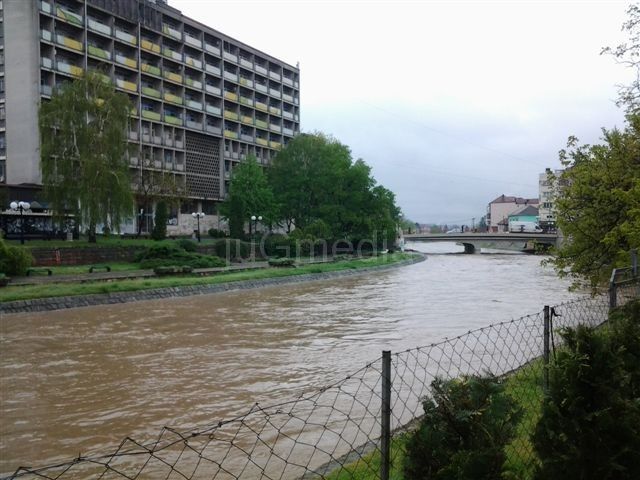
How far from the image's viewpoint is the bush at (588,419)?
3.38m

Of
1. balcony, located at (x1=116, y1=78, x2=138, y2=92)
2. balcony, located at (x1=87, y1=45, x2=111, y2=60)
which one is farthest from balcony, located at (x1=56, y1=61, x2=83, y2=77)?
balcony, located at (x1=116, y1=78, x2=138, y2=92)

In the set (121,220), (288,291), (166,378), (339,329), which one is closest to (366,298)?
(288,291)

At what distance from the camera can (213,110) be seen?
68875 millimetres

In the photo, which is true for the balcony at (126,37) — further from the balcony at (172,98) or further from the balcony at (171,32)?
the balcony at (172,98)

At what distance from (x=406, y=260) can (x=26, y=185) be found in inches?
1382

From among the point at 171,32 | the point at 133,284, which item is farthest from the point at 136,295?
the point at 171,32

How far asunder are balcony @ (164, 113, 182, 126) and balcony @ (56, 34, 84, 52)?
1210cm

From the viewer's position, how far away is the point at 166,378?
11.8 m

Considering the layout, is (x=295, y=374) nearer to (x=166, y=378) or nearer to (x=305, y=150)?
(x=166, y=378)

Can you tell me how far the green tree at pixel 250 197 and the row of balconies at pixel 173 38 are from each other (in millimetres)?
15250

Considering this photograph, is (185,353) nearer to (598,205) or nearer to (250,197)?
(598,205)

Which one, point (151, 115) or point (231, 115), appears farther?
point (231, 115)

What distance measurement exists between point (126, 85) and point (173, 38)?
32.1 ft

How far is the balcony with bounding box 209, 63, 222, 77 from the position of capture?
6775cm
